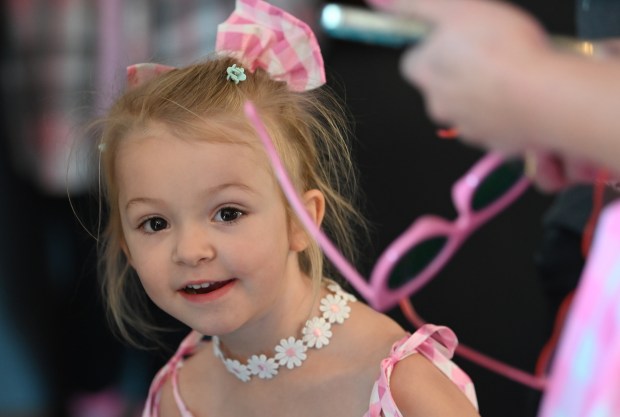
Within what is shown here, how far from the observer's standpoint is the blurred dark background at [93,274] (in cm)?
184

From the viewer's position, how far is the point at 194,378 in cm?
113

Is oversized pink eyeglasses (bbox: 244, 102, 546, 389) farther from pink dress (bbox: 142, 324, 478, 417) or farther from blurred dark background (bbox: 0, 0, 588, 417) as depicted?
blurred dark background (bbox: 0, 0, 588, 417)

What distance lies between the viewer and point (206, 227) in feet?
3.12

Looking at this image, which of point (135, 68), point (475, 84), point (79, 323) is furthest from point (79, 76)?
point (475, 84)

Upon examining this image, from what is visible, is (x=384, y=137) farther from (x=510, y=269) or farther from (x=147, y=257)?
(x=147, y=257)

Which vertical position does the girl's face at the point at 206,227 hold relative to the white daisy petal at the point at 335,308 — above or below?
above

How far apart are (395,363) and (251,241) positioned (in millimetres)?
176

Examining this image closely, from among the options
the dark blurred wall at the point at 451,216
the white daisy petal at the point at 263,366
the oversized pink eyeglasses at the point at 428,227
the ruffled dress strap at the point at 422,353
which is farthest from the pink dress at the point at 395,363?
the dark blurred wall at the point at 451,216

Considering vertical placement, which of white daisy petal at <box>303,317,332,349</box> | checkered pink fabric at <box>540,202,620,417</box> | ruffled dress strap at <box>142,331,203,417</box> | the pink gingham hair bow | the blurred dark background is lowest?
the blurred dark background

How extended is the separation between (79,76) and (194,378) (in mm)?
1134

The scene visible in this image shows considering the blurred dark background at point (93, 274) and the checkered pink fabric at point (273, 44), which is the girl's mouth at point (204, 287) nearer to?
the checkered pink fabric at point (273, 44)

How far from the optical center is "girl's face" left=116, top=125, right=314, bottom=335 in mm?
946

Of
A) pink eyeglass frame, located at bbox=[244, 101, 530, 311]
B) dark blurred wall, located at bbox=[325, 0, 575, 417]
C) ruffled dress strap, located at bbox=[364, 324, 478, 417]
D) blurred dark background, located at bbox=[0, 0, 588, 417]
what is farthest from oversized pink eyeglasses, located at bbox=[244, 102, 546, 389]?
dark blurred wall, located at bbox=[325, 0, 575, 417]

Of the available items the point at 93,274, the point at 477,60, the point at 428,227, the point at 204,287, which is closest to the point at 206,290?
the point at 204,287
